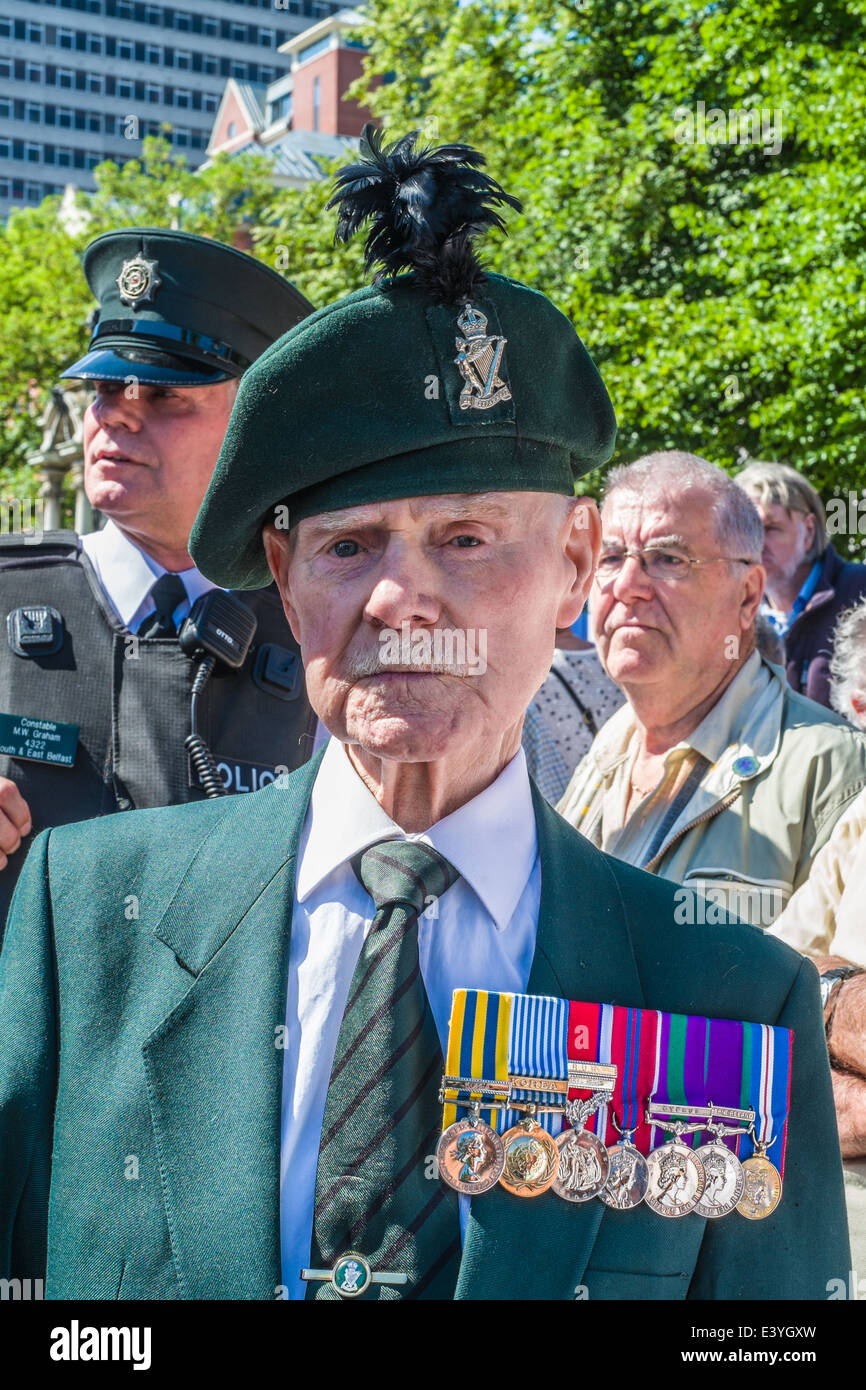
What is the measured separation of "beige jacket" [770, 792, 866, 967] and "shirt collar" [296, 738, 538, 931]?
153 centimetres

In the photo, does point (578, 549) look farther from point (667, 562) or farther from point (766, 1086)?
point (667, 562)

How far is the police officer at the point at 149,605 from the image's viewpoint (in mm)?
2955

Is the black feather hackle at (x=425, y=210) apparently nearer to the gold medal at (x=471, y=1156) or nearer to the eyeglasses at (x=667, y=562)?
the gold medal at (x=471, y=1156)

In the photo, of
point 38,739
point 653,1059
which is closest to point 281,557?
point 653,1059

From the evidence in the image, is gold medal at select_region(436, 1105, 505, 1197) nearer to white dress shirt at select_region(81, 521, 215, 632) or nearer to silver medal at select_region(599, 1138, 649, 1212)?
silver medal at select_region(599, 1138, 649, 1212)

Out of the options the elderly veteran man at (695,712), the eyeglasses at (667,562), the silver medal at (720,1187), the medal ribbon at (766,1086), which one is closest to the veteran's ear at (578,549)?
the medal ribbon at (766,1086)

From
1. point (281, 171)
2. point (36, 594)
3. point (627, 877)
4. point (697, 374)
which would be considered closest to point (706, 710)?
point (36, 594)

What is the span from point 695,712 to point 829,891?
2.39 feet

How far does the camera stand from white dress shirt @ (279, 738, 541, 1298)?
1.62m

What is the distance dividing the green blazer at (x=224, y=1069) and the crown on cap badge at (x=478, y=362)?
515mm

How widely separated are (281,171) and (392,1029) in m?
61.8

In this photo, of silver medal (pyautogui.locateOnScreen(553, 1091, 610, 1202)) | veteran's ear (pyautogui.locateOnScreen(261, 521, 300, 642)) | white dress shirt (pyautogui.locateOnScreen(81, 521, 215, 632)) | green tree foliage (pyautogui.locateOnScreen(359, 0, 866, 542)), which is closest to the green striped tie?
silver medal (pyautogui.locateOnScreen(553, 1091, 610, 1202))

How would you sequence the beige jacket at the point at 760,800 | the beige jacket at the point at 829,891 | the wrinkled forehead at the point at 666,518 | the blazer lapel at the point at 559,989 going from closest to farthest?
the blazer lapel at the point at 559,989, the beige jacket at the point at 829,891, the beige jacket at the point at 760,800, the wrinkled forehead at the point at 666,518

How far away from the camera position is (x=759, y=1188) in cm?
160
